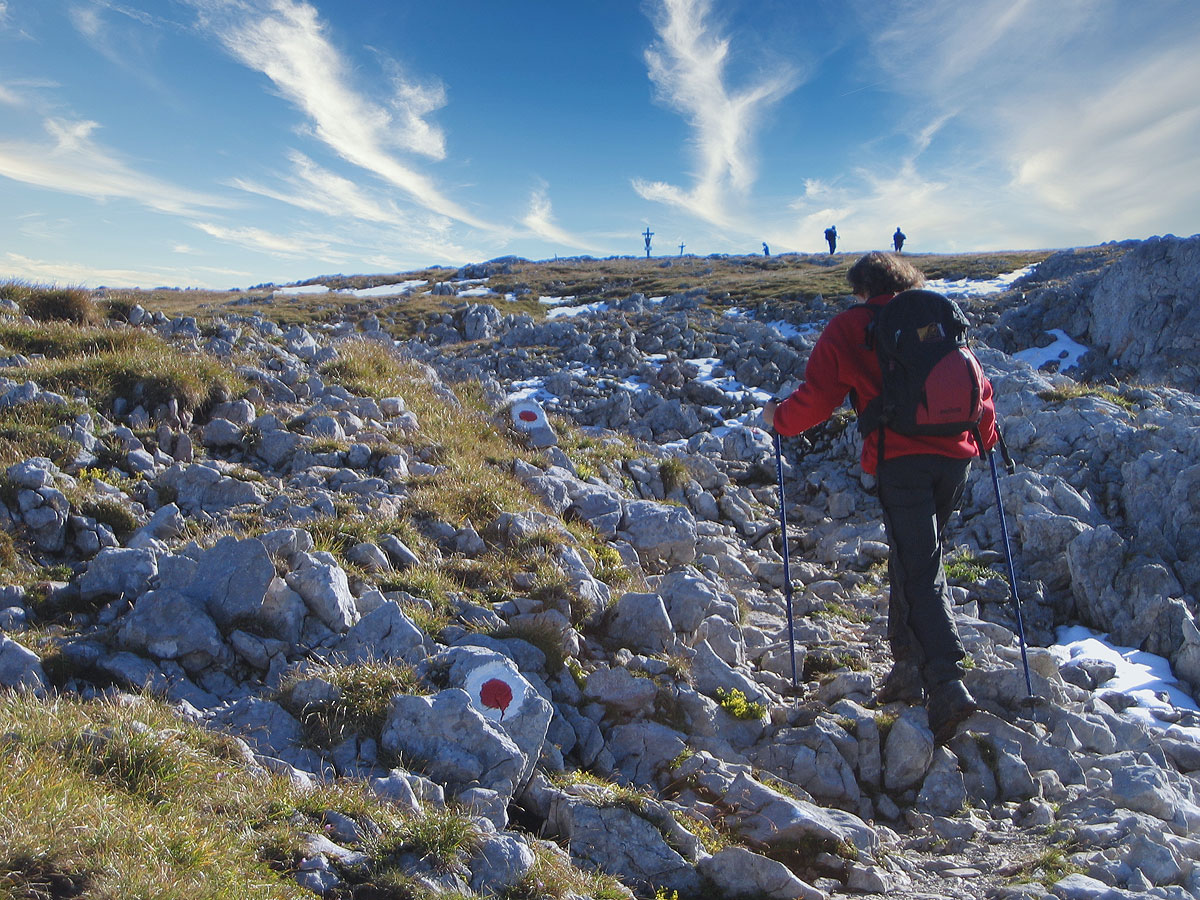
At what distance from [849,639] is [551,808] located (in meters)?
4.50

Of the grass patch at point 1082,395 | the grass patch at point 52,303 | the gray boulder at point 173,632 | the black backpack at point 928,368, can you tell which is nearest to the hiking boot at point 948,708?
the black backpack at point 928,368

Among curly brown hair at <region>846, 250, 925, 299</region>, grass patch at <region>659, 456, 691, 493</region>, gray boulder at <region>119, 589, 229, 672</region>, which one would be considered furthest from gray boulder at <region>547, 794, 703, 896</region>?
grass patch at <region>659, 456, 691, 493</region>

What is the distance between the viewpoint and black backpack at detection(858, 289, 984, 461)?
5512 millimetres

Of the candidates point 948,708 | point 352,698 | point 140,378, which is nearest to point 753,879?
point 948,708

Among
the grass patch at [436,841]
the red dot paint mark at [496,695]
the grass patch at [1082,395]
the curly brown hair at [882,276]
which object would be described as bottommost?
the grass patch at [436,841]

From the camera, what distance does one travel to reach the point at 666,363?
2264cm

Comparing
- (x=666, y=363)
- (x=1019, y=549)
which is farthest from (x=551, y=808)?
(x=666, y=363)

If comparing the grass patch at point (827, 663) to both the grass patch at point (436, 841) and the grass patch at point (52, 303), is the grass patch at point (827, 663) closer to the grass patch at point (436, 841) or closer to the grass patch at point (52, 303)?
the grass patch at point (436, 841)

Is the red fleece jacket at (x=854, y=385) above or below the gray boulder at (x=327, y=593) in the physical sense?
above

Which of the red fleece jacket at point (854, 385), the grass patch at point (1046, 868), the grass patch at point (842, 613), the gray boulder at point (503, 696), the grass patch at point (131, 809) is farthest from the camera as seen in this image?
the grass patch at point (842, 613)

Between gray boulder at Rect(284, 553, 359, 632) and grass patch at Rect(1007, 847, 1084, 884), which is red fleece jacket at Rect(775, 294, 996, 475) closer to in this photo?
grass patch at Rect(1007, 847, 1084, 884)

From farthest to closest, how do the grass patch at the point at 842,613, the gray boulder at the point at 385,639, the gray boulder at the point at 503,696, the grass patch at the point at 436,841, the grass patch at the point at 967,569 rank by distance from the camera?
the grass patch at the point at 967,569, the grass patch at the point at 842,613, the gray boulder at the point at 385,639, the gray boulder at the point at 503,696, the grass patch at the point at 436,841

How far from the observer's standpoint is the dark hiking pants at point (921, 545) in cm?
572

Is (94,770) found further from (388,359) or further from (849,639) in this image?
(388,359)
